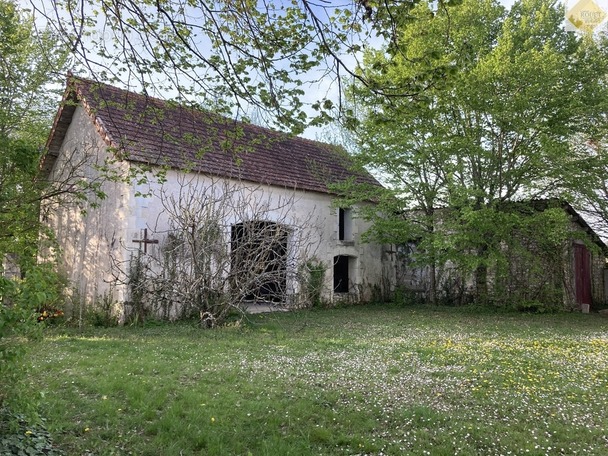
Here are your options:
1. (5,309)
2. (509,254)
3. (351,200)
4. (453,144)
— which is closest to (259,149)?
(351,200)

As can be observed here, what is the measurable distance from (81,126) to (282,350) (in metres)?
9.81

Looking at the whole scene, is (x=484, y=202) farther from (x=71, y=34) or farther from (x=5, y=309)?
(x=5, y=309)

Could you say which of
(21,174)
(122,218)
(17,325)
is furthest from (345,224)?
(17,325)

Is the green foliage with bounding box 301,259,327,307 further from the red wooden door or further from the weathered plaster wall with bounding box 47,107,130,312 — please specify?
the red wooden door

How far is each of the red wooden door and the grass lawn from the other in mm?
9226

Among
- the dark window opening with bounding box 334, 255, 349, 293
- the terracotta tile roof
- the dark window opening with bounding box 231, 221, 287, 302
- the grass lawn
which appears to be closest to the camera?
the grass lawn

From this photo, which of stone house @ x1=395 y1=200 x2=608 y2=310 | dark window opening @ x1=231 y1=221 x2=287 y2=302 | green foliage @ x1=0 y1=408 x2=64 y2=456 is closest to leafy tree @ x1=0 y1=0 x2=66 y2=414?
green foliage @ x1=0 y1=408 x2=64 y2=456

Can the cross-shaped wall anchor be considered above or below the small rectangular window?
below

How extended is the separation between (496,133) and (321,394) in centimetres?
1064

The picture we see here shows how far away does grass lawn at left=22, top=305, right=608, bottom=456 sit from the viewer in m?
3.85

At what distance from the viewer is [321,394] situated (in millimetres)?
5000

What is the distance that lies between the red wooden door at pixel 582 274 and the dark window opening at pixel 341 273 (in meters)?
8.44

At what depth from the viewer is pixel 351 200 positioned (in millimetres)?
14547

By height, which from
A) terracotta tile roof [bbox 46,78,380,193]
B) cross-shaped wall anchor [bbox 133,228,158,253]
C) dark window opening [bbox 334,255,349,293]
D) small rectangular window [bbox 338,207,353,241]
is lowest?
dark window opening [bbox 334,255,349,293]
